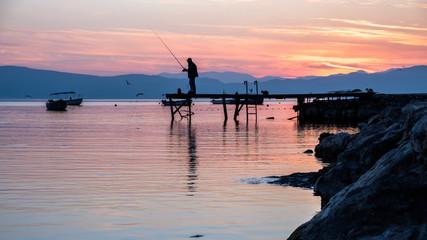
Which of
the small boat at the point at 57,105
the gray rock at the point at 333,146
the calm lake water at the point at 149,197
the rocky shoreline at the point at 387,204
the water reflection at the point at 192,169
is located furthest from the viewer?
the small boat at the point at 57,105

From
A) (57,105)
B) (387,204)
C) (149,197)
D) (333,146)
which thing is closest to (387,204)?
(387,204)

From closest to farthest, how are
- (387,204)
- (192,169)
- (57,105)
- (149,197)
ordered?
(387,204) → (149,197) → (192,169) → (57,105)

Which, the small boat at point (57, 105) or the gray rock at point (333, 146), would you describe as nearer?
the gray rock at point (333, 146)

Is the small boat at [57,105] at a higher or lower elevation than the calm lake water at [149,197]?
higher

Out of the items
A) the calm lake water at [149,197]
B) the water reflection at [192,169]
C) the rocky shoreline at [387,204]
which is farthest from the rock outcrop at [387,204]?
the water reflection at [192,169]

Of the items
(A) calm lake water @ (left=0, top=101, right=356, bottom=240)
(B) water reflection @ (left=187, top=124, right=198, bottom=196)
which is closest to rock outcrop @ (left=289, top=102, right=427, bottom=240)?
(A) calm lake water @ (left=0, top=101, right=356, bottom=240)

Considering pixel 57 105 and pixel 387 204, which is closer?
pixel 387 204

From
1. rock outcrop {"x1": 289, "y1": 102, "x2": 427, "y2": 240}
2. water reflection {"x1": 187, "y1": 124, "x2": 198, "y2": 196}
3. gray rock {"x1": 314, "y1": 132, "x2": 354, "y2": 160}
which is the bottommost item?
water reflection {"x1": 187, "y1": 124, "x2": 198, "y2": 196}

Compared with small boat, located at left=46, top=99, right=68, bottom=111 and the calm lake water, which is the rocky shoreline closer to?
the calm lake water

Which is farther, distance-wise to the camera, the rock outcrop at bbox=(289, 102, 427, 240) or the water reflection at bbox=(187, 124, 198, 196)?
the water reflection at bbox=(187, 124, 198, 196)

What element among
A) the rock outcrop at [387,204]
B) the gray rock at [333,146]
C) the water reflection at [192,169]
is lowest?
the water reflection at [192,169]

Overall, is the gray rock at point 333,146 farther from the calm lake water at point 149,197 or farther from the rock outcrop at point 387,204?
the rock outcrop at point 387,204

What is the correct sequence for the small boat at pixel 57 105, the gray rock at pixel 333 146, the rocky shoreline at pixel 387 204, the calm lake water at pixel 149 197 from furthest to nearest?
the small boat at pixel 57 105
the gray rock at pixel 333 146
the calm lake water at pixel 149 197
the rocky shoreline at pixel 387 204

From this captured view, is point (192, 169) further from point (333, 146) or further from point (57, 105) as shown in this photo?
point (57, 105)
